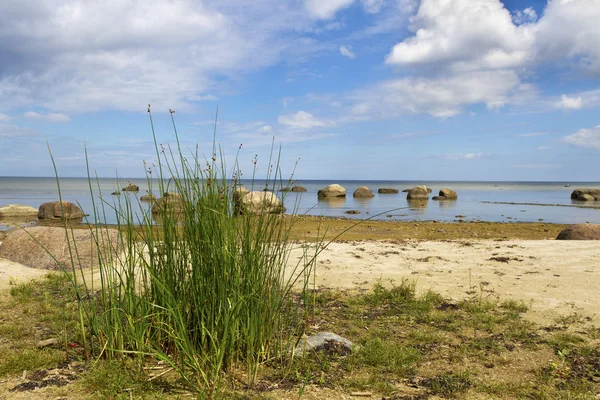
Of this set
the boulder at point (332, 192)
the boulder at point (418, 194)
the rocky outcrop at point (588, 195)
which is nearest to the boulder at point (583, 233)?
the boulder at point (418, 194)

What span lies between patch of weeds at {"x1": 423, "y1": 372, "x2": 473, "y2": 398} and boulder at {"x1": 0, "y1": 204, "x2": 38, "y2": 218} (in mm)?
21947

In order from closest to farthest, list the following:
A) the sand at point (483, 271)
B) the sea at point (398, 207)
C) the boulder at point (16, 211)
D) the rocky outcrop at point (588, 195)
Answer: the sand at point (483, 271)
the sea at point (398, 207)
the boulder at point (16, 211)
the rocky outcrop at point (588, 195)

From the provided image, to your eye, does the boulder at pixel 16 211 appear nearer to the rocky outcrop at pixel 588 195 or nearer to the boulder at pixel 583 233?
the boulder at pixel 583 233

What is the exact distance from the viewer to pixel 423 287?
592cm

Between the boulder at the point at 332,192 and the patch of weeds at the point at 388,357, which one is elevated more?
the boulder at the point at 332,192

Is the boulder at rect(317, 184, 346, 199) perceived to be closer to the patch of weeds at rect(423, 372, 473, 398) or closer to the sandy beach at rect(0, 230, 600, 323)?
the sandy beach at rect(0, 230, 600, 323)

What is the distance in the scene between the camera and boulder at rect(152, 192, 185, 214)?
3.30m

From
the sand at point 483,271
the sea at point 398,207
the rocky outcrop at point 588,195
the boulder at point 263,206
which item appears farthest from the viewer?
the rocky outcrop at point 588,195

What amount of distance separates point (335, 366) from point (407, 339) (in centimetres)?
96

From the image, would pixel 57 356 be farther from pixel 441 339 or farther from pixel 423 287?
pixel 423 287

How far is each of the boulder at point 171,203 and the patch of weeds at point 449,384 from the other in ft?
7.14

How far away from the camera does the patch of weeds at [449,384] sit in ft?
10.1

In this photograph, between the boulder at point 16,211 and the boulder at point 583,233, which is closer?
the boulder at point 583,233

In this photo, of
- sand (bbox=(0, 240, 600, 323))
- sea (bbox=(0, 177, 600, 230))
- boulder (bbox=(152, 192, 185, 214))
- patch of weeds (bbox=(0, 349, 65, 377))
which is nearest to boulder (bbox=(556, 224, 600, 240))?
sand (bbox=(0, 240, 600, 323))
